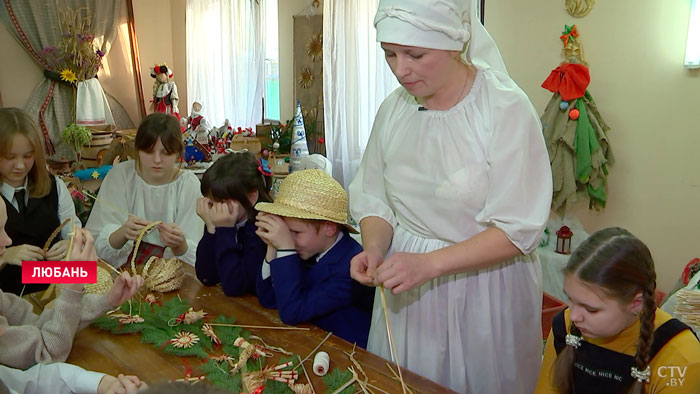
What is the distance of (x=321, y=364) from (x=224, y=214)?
0.87m

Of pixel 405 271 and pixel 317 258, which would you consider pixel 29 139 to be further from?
pixel 405 271

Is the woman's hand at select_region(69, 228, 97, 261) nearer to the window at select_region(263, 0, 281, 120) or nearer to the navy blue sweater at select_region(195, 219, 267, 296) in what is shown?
the navy blue sweater at select_region(195, 219, 267, 296)

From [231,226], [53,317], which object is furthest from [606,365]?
[53,317]

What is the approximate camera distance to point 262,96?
757 centimetres

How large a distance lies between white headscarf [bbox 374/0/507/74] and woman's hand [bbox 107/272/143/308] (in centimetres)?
94

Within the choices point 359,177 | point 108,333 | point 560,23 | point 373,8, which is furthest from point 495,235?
point 373,8

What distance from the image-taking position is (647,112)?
3.41 metres

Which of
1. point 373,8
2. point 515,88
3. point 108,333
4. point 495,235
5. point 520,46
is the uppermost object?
point 373,8

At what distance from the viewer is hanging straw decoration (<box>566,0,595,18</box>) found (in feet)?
11.6

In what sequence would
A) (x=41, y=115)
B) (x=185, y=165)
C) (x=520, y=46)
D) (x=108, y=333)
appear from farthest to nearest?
(x=41, y=115) → (x=185, y=165) → (x=520, y=46) → (x=108, y=333)

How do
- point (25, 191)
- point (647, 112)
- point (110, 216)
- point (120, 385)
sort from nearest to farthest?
point (120, 385), point (25, 191), point (110, 216), point (647, 112)

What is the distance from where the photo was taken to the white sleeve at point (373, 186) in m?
1.71

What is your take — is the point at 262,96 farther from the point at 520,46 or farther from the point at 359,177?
the point at 359,177

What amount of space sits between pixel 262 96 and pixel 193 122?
6.98 ft
